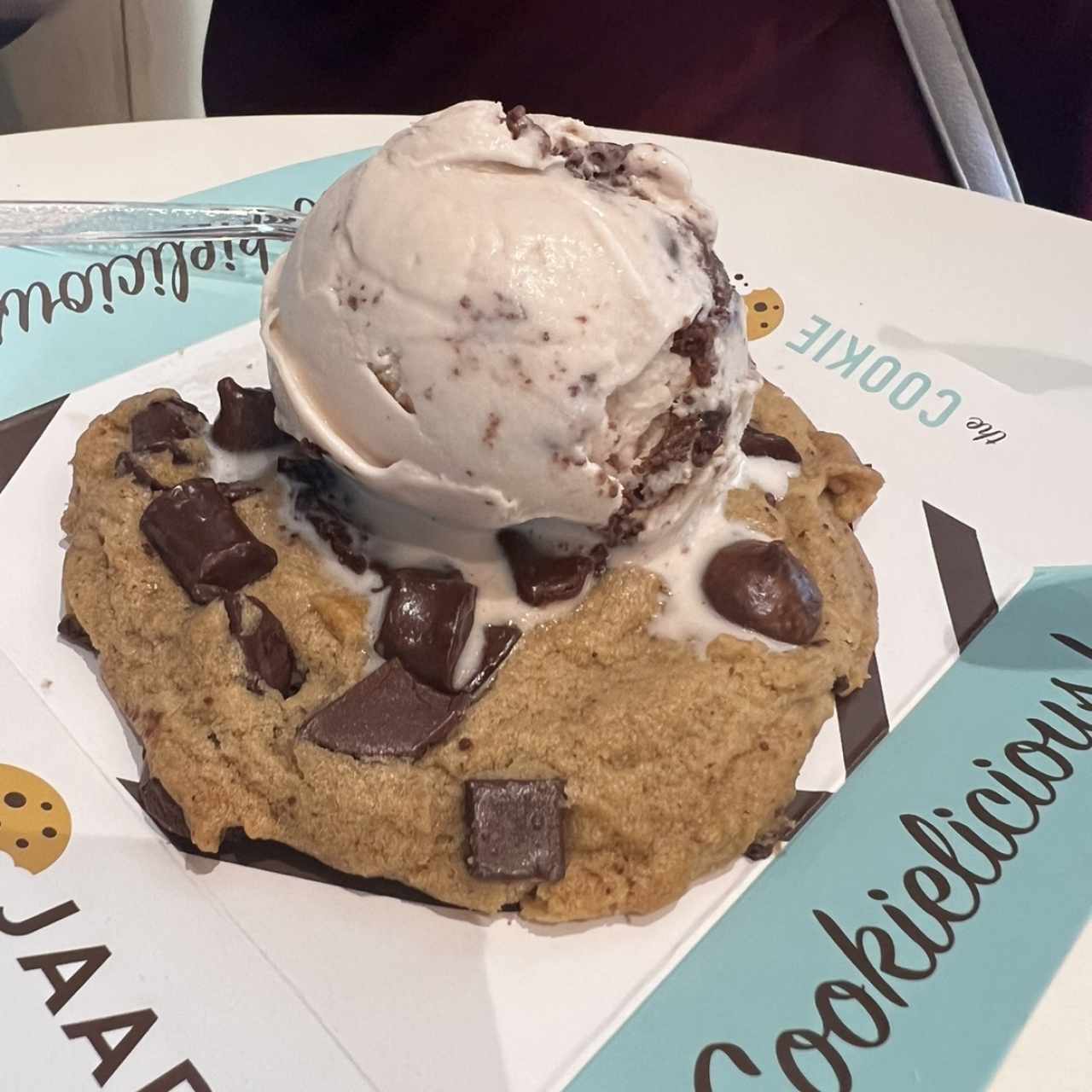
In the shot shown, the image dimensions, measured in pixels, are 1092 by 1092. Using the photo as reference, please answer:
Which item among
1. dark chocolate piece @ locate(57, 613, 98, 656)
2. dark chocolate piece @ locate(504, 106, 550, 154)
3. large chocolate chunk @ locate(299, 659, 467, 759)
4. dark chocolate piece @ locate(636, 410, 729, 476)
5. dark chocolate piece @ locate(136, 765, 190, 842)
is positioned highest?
dark chocolate piece @ locate(504, 106, 550, 154)

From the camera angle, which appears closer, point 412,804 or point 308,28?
point 412,804

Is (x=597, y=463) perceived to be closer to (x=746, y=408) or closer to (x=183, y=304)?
(x=746, y=408)

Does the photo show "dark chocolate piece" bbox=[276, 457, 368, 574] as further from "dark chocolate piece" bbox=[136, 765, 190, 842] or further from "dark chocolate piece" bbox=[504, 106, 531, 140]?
"dark chocolate piece" bbox=[504, 106, 531, 140]

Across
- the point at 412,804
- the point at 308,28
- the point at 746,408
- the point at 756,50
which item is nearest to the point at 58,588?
the point at 412,804

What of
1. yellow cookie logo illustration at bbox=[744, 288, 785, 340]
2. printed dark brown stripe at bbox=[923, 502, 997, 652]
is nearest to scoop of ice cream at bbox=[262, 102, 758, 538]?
printed dark brown stripe at bbox=[923, 502, 997, 652]

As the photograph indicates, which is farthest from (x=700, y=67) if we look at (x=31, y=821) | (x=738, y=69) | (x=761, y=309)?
(x=31, y=821)

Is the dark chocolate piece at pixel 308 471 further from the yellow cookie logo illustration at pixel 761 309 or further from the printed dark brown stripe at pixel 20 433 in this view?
the yellow cookie logo illustration at pixel 761 309
